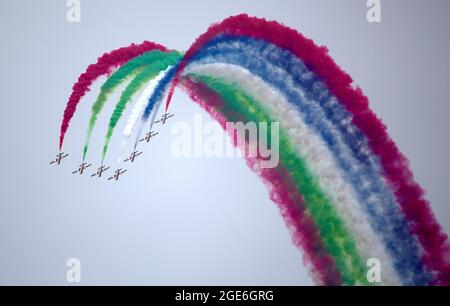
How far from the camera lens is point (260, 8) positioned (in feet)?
13.3

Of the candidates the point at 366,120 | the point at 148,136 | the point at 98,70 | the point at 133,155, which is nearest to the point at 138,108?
the point at 148,136

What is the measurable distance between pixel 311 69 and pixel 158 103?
1423mm

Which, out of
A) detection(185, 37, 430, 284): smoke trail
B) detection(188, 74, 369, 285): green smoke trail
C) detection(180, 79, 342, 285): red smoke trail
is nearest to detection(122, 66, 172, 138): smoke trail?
detection(180, 79, 342, 285): red smoke trail

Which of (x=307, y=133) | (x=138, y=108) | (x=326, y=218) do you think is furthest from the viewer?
(x=138, y=108)

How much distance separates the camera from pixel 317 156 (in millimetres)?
3814

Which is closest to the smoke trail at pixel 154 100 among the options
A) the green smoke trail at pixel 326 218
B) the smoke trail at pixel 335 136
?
the smoke trail at pixel 335 136

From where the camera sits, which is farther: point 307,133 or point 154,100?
point 154,100

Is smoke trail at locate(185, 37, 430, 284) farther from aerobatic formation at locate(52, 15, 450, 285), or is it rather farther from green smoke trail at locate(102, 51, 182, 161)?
green smoke trail at locate(102, 51, 182, 161)

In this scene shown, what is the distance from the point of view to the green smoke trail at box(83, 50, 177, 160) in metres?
4.04

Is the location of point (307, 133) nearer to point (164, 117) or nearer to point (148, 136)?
point (164, 117)

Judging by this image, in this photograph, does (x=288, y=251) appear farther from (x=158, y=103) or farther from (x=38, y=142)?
(x=38, y=142)

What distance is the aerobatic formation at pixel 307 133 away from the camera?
372cm

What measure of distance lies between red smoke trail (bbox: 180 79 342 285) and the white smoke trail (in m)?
0.24

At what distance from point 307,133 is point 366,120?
1.79ft
